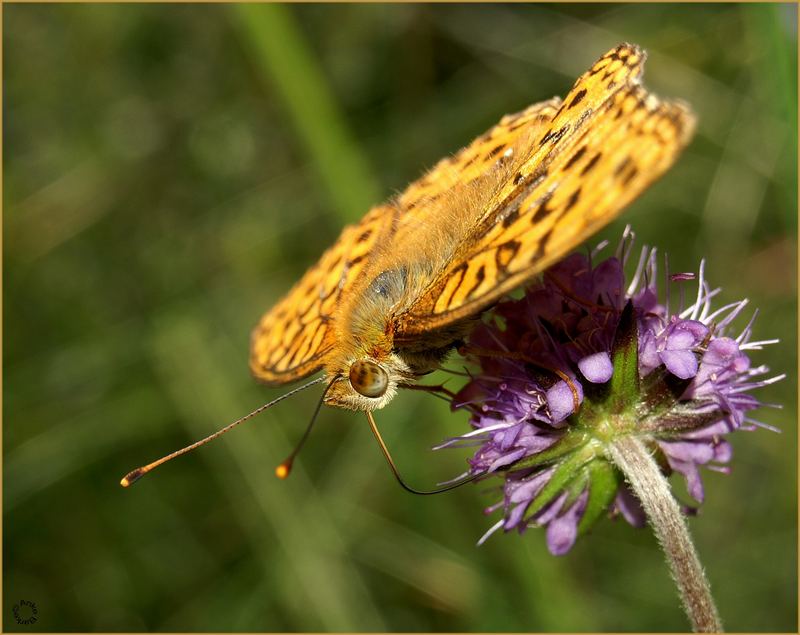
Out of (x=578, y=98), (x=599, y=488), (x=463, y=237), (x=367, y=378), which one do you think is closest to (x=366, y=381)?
(x=367, y=378)

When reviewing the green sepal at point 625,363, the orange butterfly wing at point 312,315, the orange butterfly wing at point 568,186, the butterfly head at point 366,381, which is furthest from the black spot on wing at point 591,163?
the orange butterfly wing at point 312,315

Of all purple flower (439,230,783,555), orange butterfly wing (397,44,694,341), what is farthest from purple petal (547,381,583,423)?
orange butterfly wing (397,44,694,341)

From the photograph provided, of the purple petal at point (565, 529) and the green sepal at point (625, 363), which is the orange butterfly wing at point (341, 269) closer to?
the green sepal at point (625, 363)

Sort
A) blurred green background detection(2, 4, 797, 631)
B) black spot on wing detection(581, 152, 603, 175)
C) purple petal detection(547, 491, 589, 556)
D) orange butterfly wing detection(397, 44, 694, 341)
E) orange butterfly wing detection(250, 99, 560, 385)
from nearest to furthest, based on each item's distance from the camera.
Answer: orange butterfly wing detection(397, 44, 694, 341), black spot on wing detection(581, 152, 603, 175), purple petal detection(547, 491, 589, 556), orange butterfly wing detection(250, 99, 560, 385), blurred green background detection(2, 4, 797, 631)

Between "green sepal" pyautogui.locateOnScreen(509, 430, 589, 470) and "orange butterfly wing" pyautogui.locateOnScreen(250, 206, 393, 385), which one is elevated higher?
Result: "orange butterfly wing" pyautogui.locateOnScreen(250, 206, 393, 385)

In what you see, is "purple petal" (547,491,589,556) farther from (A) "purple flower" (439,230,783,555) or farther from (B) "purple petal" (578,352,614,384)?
(B) "purple petal" (578,352,614,384)

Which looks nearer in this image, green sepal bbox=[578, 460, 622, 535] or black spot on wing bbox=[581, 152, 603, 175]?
black spot on wing bbox=[581, 152, 603, 175]

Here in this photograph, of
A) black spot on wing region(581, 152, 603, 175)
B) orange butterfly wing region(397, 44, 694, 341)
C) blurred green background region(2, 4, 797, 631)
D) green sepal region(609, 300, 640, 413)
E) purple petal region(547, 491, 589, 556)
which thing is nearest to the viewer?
orange butterfly wing region(397, 44, 694, 341)

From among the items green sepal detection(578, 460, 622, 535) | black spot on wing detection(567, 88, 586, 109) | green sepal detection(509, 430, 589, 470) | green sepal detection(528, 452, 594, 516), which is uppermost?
black spot on wing detection(567, 88, 586, 109)
